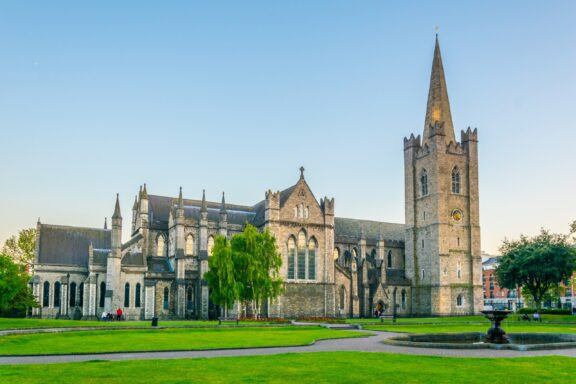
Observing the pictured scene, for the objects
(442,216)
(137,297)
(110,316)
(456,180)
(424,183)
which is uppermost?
(456,180)

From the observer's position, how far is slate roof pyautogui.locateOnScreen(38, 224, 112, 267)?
7175 centimetres

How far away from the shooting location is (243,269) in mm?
62906

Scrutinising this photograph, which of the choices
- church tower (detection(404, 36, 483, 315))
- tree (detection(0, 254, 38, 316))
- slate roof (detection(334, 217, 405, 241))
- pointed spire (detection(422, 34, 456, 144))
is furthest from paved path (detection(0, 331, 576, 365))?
pointed spire (detection(422, 34, 456, 144))

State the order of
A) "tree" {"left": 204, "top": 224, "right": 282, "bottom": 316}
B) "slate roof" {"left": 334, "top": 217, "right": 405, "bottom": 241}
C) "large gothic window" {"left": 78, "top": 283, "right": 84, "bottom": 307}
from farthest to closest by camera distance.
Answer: "slate roof" {"left": 334, "top": 217, "right": 405, "bottom": 241} < "large gothic window" {"left": 78, "top": 283, "right": 84, "bottom": 307} < "tree" {"left": 204, "top": 224, "right": 282, "bottom": 316}

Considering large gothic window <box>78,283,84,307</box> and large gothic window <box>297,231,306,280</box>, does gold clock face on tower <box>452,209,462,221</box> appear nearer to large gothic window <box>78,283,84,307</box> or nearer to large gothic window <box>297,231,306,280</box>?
large gothic window <box>297,231,306,280</box>

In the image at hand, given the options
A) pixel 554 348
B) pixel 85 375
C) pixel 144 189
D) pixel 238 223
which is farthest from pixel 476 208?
pixel 85 375

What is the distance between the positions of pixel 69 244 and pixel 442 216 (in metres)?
49.1

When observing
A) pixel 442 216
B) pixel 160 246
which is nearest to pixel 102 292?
pixel 160 246

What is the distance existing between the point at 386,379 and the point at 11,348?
19.9m

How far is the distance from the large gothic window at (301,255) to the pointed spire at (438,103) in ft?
83.7

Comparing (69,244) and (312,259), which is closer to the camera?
(69,244)

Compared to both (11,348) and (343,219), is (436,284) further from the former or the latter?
(11,348)

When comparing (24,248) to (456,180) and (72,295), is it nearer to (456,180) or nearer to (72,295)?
(72,295)

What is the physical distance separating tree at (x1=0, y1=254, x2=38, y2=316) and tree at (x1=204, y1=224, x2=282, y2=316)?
61.7 feet
